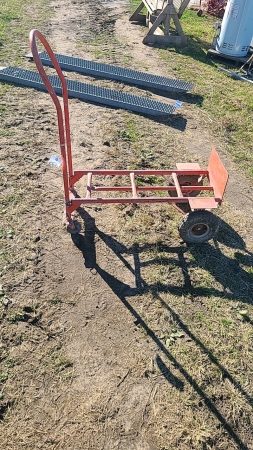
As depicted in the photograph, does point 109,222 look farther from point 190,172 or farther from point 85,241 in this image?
point 190,172

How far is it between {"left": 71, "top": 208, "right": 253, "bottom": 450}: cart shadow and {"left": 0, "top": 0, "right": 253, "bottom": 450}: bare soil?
0.01m

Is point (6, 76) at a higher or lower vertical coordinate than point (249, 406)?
higher

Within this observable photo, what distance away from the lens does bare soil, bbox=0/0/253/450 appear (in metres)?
2.82

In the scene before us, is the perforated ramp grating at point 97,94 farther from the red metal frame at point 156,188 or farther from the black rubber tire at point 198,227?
the black rubber tire at point 198,227

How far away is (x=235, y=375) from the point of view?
317 centimetres

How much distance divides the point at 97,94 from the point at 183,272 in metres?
4.48

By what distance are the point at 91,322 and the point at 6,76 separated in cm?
591

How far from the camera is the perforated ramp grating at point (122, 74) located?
7.59 meters

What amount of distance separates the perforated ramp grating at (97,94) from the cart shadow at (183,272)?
3.06 m

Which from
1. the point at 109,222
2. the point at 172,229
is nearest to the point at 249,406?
the point at 172,229

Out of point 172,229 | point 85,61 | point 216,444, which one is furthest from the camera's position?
point 85,61

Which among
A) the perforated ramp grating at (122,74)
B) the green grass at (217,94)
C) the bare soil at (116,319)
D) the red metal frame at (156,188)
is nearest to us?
the bare soil at (116,319)

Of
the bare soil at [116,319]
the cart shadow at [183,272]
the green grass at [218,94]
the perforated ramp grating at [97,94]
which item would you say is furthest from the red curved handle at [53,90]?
the green grass at [218,94]

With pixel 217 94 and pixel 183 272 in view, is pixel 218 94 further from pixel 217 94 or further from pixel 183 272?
pixel 183 272
